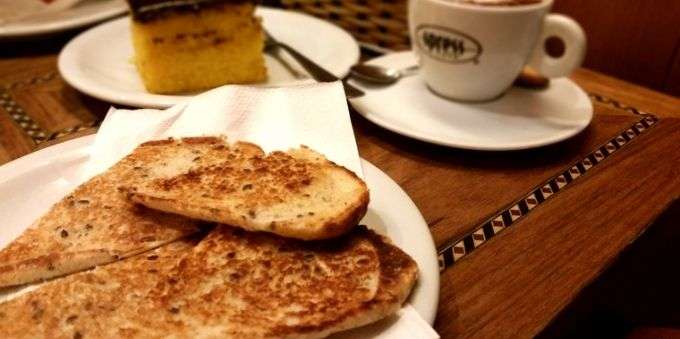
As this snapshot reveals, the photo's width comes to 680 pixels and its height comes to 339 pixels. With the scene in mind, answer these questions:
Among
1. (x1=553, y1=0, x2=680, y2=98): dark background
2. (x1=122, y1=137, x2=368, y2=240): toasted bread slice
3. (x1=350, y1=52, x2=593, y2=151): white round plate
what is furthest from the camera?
(x1=553, y1=0, x2=680, y2=98): dark background

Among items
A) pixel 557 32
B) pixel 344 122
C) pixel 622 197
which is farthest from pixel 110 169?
pixel 557 32

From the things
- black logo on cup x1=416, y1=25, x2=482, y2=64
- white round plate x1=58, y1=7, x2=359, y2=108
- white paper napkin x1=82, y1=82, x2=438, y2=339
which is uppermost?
black logo on cup x1=416, y1=25, x2=482, y2=64

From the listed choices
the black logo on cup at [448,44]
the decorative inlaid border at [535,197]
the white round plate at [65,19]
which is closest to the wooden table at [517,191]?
the decorative inlaid border at [535,197]

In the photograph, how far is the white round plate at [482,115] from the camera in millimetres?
1070

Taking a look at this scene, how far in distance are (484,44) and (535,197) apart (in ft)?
1.17

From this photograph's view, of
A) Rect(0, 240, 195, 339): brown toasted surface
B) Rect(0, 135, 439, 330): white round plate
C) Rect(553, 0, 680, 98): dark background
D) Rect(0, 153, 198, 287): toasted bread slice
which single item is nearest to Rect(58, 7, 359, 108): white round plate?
Rect(0, 135, 439, 330): white round plate

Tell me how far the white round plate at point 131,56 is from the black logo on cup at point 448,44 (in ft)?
0.65

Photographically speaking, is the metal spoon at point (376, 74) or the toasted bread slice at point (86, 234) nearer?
the toasted bread slice at point (86, 234)

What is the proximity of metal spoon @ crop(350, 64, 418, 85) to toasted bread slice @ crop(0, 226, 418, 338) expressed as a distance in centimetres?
67

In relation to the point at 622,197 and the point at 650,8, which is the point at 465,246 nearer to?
the point at 622,197

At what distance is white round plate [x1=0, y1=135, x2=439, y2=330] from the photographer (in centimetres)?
71

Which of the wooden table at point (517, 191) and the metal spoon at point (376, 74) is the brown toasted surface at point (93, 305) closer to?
the wooden table at point (517, 191)

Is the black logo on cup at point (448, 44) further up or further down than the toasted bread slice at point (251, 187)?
further up

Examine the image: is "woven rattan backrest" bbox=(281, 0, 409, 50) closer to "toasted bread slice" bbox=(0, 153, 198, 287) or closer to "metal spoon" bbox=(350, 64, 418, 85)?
"metal spoon" bbox=(350, 64, 418, 85)
